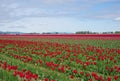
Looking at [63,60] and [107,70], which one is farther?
[63,60]

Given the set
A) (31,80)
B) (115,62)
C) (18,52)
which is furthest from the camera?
(18,52)

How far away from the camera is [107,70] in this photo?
1167 centimetres

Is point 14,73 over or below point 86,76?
over

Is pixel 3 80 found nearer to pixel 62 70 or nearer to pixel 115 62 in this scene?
pixel 62 70

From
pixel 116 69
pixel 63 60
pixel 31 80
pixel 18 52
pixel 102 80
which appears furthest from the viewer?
pixel 18 52

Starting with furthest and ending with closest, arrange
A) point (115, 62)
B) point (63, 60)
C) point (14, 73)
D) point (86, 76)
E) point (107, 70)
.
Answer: point (63, 60) < point (115, 62) < point (107, 70) < point (86, 76) < point (14, 73)

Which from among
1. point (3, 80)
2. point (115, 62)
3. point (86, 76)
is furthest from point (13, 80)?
point (115, 62)

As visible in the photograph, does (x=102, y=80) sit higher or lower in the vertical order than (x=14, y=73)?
lower

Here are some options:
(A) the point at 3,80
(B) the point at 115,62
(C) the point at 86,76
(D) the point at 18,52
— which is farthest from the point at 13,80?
(D) the point at 18,52

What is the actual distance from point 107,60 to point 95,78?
4.45 meters

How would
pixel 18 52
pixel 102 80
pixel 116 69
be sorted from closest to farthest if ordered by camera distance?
pixel 102 80
pixel 116 69
pixel 18 52

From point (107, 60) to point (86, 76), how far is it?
350cm

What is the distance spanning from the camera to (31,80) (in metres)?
6.93

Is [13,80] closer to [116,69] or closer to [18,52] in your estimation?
[116,69]
